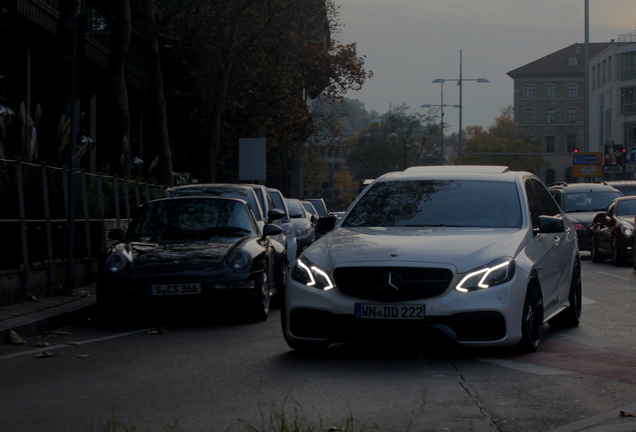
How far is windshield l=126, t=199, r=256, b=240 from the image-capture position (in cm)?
1195

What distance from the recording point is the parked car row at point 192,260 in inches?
416

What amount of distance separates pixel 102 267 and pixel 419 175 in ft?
11.9

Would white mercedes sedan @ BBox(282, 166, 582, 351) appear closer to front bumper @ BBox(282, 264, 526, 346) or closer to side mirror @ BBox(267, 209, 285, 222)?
front bumper @ BBox(282, 264, 526, 346)

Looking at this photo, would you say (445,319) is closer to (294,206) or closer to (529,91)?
(294,206)

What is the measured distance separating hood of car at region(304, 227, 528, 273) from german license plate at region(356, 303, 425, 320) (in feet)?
1.12

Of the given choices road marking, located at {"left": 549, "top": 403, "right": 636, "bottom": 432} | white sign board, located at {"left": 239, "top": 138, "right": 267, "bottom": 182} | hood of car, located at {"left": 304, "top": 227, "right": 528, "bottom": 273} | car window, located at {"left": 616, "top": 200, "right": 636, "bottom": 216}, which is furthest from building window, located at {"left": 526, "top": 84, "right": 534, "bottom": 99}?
road marking, located at {"left": 549, "top": 403, "right": 636, "bottom": 432}

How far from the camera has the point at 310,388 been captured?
21.9 feet

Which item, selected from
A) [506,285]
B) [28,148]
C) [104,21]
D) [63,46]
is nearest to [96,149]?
[104,21]

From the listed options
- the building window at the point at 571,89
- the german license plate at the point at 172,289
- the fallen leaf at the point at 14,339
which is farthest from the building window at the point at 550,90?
the fallen leaf at the point at 14,339

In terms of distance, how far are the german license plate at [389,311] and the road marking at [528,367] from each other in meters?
0.70

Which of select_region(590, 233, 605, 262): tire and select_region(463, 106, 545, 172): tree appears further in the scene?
select_region(463, 106, 545, 172): tree

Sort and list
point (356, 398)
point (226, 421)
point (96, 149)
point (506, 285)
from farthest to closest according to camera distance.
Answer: point (96, 149), point (506, 285), point (356, 398), point (226, 421)

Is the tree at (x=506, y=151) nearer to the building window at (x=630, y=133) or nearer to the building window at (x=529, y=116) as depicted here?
the building window at (x=529, y=116)

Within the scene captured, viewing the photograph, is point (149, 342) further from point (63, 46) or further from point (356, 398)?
point (63, 46)
